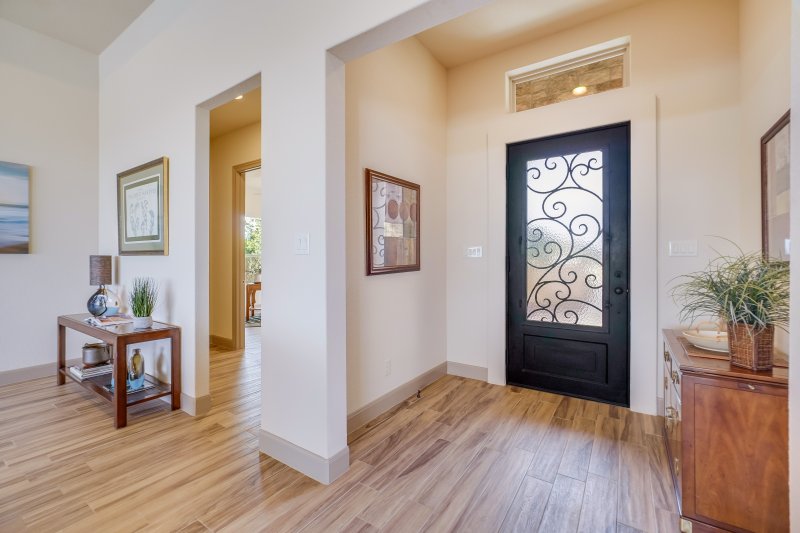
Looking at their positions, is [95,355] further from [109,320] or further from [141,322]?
[141,322]

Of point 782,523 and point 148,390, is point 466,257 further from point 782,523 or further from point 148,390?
point 148,390

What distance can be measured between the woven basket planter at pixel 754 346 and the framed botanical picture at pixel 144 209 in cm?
356

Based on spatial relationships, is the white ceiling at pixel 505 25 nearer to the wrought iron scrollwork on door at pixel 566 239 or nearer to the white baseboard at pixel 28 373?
the wrought iron scrollwork on door at pixel 566 239

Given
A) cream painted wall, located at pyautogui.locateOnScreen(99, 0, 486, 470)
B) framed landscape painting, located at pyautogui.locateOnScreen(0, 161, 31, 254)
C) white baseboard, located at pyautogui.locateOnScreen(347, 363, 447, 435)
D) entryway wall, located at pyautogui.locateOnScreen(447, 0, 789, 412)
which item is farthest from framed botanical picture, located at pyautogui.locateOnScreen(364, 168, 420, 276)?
framed landscape painting, located at pyautogui.locateOnScreen(0, 161, 31, 254)

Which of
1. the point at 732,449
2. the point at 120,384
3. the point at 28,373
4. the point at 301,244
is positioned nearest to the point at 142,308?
the point at 120,384

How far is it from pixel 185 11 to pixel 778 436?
4.25m

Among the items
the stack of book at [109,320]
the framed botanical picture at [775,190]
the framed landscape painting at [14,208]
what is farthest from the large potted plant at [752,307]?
the framed landscape painting at [14,208]

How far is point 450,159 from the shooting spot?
140 inches

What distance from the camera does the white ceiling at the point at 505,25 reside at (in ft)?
8.73

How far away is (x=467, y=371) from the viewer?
11.3 ft

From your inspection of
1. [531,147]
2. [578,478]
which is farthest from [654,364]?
[531,147]

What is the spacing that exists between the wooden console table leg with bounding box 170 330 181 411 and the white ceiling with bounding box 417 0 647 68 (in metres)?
3.20

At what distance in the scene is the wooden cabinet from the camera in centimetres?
135

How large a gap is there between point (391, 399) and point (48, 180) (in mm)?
3836
